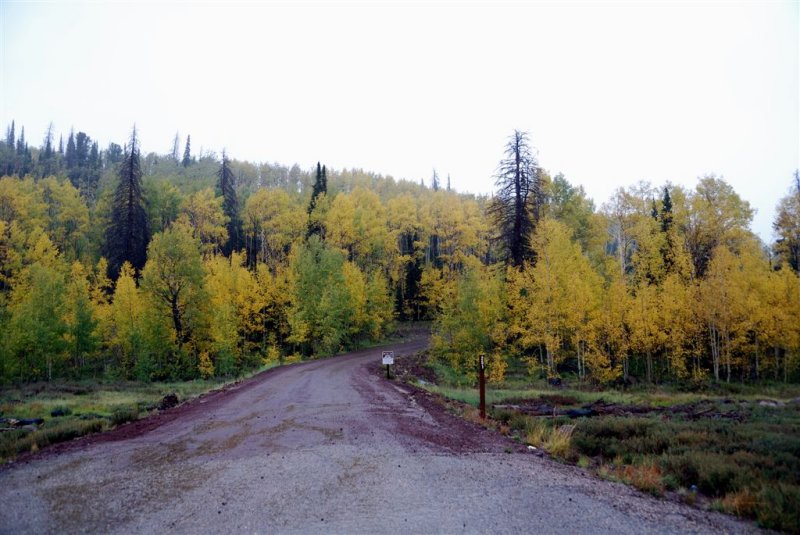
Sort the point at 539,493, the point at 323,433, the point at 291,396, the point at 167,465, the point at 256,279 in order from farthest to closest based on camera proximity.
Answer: the point at 256,279 < the point at 291,396 < the point at 323,433 < the point at 167,465 < the point at 539,493

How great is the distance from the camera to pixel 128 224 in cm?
4969

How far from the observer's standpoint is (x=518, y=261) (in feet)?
100

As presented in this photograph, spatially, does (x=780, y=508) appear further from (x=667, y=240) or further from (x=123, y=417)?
(x=667, y=240)

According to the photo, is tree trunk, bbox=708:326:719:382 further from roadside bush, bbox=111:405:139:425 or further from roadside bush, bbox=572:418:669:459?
roadside bush, bbox=111:405:139:425

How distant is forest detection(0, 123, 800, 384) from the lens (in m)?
27.4

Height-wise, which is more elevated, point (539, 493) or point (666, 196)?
point (666, 196)

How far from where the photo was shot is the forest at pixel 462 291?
90.0ft

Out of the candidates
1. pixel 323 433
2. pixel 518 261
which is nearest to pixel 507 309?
pixel 518 261

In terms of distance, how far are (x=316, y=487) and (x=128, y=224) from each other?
53253mm

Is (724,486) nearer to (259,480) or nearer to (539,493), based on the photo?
(539,493)

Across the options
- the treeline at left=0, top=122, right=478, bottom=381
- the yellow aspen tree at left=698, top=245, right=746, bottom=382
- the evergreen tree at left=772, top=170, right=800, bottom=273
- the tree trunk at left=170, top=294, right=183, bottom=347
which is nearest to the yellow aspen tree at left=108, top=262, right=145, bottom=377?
the treeline at left=0, top=122, right=478, bottom=381

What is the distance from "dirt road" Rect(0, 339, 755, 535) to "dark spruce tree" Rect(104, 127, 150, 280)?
45718 millimetres

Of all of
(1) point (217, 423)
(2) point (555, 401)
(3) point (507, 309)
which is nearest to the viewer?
(1) point (217, 423)

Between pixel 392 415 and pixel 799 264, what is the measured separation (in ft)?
132
